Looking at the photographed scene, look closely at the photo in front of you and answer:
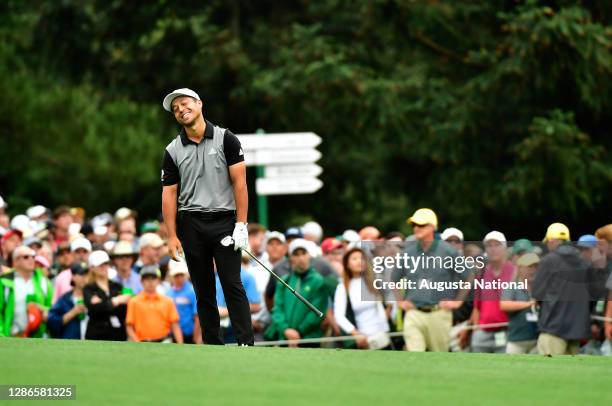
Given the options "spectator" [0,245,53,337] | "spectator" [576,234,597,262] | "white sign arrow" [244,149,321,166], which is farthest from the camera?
"white sign arrow" [244,149,321,166]

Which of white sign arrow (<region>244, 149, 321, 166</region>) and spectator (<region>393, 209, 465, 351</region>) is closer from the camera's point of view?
spectator (<region>393, 209, 465, 351</region>)

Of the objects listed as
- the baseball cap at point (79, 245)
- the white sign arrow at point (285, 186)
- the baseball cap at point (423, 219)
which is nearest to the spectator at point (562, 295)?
the baseball cap at point (423, 219)

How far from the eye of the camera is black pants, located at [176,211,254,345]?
10.3m

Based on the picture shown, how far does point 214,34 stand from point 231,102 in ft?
4.79

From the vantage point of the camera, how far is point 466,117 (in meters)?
24.5

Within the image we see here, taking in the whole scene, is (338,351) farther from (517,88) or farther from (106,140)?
(106,140)

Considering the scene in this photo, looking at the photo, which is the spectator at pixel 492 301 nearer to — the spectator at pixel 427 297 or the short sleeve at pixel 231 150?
the spectator at pixel 427 297

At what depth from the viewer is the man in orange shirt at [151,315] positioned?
1386 cm

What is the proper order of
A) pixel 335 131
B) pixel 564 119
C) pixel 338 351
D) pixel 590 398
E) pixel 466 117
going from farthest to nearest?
pixel 335 131
pixel 466 117
pixel 564 119
pixel 338 351
pixel 590 398

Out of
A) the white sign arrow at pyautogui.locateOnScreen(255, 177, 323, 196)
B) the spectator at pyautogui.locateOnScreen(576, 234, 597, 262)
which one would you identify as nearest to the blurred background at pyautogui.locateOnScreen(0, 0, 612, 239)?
the white sign arrow at pyautogui.locateOnScreen(255, 177, 323, 196)

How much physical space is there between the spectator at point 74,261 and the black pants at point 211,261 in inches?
168

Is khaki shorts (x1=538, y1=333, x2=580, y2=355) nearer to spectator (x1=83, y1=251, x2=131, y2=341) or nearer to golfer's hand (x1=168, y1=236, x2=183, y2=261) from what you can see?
golfer's hand (x1=168, y1=236, x2=183, y2=261)

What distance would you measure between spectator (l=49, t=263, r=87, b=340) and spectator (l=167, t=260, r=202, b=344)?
0.94m

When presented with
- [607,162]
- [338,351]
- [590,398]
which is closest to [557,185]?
[607,162]
